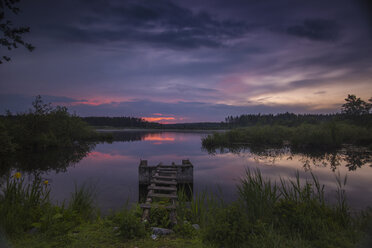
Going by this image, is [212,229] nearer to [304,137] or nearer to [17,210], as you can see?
[17,210]

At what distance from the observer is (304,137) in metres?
34.7

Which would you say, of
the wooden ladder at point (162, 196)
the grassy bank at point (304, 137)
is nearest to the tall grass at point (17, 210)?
the wooden ladder at point (162, 196)

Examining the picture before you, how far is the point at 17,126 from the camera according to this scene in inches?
1093

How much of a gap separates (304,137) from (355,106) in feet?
114

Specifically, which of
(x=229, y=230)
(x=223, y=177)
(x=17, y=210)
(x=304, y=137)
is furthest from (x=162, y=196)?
(x=304, y=137)

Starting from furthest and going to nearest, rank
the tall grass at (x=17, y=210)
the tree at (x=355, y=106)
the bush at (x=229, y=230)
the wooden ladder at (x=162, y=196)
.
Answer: the tree at (x=355, y=106) → the wooden ladder at (x=162, y=196) → the tall grass at (x=17, y=210) → the bush at (x=229, y=230)

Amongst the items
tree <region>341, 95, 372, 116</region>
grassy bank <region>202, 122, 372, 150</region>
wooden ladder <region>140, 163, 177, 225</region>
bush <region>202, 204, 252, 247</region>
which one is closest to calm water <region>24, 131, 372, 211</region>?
wooden ladder <region>140, 163, 177, 225</region>

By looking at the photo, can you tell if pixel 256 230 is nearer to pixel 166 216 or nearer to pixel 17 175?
pixel 166 216

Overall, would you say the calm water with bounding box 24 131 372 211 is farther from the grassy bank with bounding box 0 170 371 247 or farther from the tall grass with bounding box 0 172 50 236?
the tall grass with bounding box 0 172 50 236

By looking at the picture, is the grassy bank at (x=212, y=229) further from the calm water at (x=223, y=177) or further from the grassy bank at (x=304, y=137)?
the grassy bank at (x=304, y=137)

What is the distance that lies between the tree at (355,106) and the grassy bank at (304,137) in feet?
61.6

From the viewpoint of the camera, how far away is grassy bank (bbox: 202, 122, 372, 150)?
3316 centimetres

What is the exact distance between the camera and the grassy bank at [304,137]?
1305 inches

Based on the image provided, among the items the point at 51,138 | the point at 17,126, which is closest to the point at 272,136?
the point at 51,138
